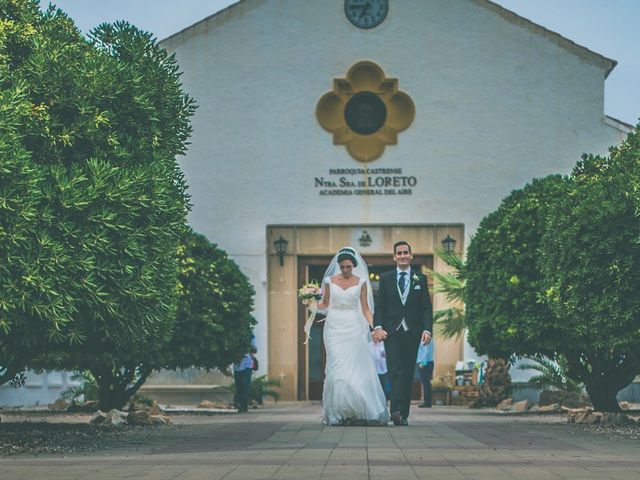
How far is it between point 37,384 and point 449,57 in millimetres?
12904

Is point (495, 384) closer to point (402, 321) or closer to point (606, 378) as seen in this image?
point (606, 378)

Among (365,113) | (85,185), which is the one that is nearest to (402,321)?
(85,185)

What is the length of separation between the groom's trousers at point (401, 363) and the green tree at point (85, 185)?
11.3 feet

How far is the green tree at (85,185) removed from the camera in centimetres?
1268

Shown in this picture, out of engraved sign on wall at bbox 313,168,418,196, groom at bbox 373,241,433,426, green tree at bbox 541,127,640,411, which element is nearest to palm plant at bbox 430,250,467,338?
engraved sign on wall at bbox 313,168,418,196

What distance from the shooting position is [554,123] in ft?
107

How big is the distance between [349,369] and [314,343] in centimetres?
1663

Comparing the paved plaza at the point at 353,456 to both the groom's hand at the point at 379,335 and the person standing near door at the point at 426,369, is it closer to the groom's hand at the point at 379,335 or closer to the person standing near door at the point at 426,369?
the groom's hand at the point at 379,335

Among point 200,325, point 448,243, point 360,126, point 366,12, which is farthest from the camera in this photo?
point 360,126

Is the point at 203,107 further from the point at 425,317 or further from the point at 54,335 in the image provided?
the point at 54,335

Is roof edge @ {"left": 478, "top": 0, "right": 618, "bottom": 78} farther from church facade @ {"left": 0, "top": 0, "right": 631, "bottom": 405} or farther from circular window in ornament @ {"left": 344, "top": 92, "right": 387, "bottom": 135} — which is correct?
circular window in ornament @ {"left": 344, "top": 92, "right": 387, "bottom": 135}

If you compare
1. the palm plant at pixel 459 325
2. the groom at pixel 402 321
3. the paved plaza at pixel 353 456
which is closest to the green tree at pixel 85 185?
the paved plaza at pixel 353 456

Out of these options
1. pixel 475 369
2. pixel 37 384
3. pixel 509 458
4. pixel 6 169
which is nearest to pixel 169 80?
pixel 6 169

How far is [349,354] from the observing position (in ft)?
Answer: 57.6
